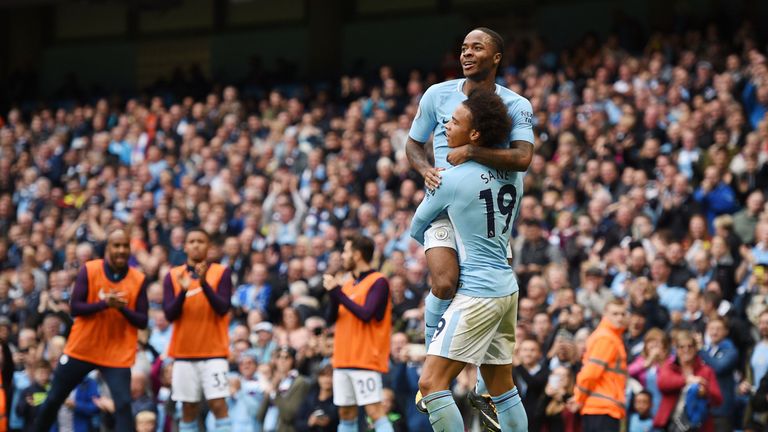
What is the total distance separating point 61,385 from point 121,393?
55cm

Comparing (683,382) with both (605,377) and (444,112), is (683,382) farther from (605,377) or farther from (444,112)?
(444,112)

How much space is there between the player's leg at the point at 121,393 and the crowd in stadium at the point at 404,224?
1430 millimetres

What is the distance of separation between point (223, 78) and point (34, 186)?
19.1 ft

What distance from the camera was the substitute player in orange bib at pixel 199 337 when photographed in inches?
425

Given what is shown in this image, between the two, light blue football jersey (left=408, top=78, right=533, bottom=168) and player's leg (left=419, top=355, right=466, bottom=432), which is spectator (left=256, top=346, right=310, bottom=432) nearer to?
light blue football jersey (left=408, top=78, right=533, bottom=168)

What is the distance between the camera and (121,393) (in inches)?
420

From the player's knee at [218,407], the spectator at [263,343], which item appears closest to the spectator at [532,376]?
the player's knee at [218,407]

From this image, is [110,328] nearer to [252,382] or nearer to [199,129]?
[252,382]

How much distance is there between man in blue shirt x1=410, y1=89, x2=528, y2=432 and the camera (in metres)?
7.34

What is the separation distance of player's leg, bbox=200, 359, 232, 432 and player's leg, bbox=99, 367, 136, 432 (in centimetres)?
67

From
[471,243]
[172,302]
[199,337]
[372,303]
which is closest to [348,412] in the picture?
[372,303]

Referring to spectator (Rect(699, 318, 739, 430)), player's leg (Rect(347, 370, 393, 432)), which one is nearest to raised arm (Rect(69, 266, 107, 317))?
player's leg (Rect(347, 370, 393, 432))

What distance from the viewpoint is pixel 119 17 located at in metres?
29.3

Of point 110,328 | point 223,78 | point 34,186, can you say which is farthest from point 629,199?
point 223,78
